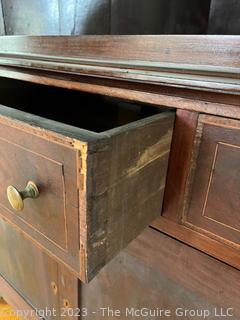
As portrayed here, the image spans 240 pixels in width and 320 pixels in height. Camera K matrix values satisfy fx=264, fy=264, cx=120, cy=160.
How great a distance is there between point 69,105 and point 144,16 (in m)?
0.29

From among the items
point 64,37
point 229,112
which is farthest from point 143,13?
point 229,112

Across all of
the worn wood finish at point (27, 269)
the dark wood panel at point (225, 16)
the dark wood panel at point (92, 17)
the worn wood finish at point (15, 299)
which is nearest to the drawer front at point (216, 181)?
the dark wood panel at point (225, 16)

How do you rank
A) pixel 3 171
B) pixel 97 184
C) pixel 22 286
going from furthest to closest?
pixel 22 286, pixel 3 171, pixel 97 184

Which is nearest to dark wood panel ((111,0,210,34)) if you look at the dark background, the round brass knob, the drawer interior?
the dark background

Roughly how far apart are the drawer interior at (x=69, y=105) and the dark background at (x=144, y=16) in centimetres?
16

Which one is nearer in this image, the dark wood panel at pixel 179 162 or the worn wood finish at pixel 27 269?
the dark wood panel at pixel 179 162

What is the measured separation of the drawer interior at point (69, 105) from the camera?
594mm

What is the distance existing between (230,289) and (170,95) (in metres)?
0.30

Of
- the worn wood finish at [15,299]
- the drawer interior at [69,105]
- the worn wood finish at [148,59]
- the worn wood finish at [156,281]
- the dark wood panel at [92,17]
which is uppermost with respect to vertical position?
the dark wood panel at [92,17]

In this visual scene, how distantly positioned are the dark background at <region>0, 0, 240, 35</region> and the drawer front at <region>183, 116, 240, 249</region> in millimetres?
207

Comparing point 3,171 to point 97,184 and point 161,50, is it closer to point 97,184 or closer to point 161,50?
point 97,184

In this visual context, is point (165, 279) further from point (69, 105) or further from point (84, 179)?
point (69, 105)

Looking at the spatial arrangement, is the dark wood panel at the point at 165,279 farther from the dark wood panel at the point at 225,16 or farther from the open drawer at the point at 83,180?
the dark wood panel at the point at 225,16

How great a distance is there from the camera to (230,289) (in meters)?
0.40
